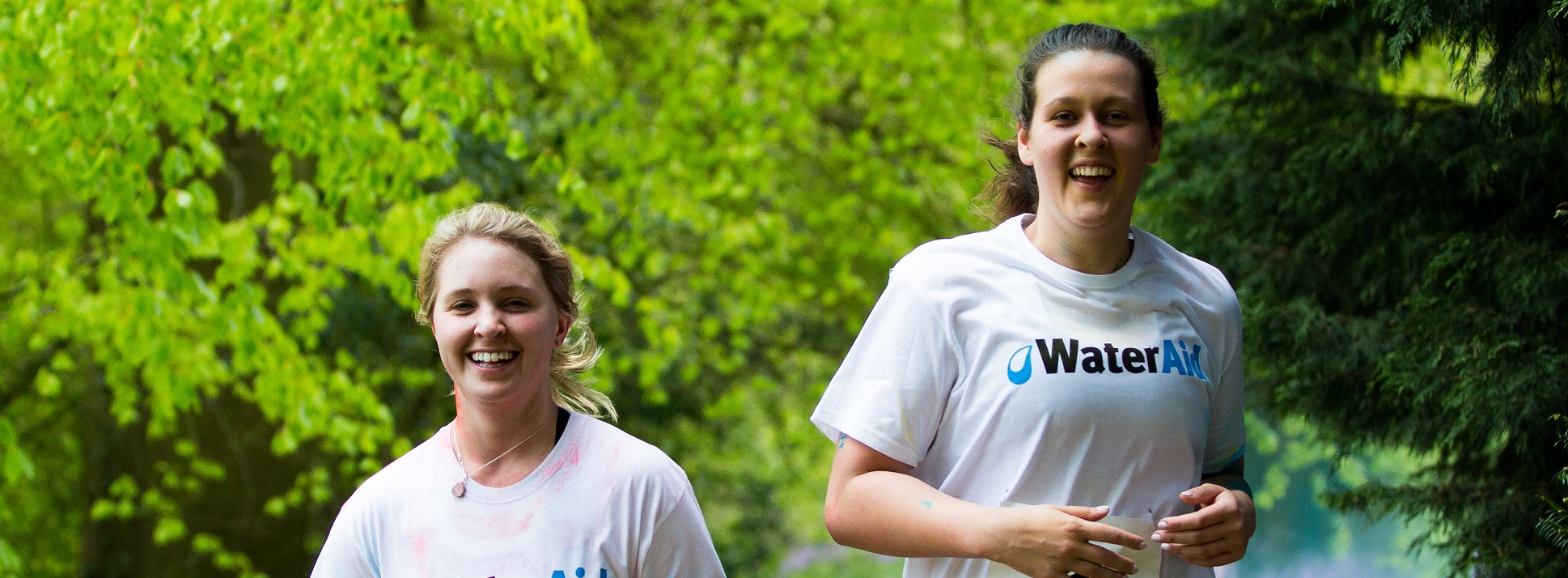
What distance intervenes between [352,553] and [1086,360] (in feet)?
4.14

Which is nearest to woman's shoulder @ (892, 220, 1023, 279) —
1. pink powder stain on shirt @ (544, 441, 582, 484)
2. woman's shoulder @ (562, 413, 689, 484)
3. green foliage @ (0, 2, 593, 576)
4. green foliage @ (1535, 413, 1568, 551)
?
woman's shoulder @ (562, 413, 689, 484)

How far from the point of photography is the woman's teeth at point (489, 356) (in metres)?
2.30

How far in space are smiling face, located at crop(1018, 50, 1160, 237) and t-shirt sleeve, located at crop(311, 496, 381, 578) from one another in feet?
4.18

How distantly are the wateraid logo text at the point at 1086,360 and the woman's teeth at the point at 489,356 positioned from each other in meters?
0.84

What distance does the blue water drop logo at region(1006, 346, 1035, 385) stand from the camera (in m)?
2.09

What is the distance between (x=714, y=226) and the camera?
882 cm

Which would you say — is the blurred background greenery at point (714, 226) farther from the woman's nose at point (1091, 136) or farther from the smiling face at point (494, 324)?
the smiling face at point (494, 324)

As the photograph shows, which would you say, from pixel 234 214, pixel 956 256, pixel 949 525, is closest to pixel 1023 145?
pixel 956 256

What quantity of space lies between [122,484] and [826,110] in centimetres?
577

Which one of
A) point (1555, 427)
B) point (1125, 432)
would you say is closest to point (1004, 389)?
point (1125, 432)

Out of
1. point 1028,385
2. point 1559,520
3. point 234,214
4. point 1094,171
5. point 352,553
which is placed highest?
point 234,214

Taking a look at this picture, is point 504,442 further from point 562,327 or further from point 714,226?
point 714,226

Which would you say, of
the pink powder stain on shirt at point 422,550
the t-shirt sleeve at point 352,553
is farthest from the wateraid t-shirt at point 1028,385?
the t-shirt sleeve at point 352,553

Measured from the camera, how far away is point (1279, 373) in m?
4.13
